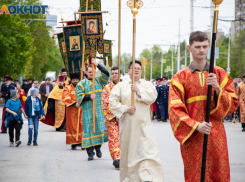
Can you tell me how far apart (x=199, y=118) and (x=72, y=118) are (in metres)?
9.06

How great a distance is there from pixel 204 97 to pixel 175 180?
11.9ft

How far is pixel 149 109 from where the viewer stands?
820 cm

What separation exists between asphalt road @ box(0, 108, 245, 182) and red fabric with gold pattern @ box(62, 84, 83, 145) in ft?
1.02

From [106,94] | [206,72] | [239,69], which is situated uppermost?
[206,72]

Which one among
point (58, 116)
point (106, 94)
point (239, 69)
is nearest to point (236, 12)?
point (239, 69)

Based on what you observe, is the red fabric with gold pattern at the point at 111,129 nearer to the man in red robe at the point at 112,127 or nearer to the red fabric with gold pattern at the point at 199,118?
the man in red robe at the point at 112,127

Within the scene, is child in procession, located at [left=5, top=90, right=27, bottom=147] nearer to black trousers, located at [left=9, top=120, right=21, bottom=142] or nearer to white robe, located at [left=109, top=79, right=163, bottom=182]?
black trousers, located at [left=9, top=120, right=21, bottom=142]

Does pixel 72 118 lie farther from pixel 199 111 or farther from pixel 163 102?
pixel 163 102

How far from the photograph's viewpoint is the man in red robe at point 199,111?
5244mm

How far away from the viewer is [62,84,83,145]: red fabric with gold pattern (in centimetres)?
1378

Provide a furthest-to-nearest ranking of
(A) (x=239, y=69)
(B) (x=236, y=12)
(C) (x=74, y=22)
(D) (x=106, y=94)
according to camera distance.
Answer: (B) (x=236, y=12)
(A) (x=239, y=69)
(C) (x=74, y=22)
(D) (x=106, y=94)

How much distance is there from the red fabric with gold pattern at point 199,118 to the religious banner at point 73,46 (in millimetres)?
10630

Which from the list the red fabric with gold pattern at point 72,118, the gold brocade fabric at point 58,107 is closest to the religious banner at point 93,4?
the red fabric with gold pattern at point 72,118

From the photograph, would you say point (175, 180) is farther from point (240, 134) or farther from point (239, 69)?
point (239, 69)
